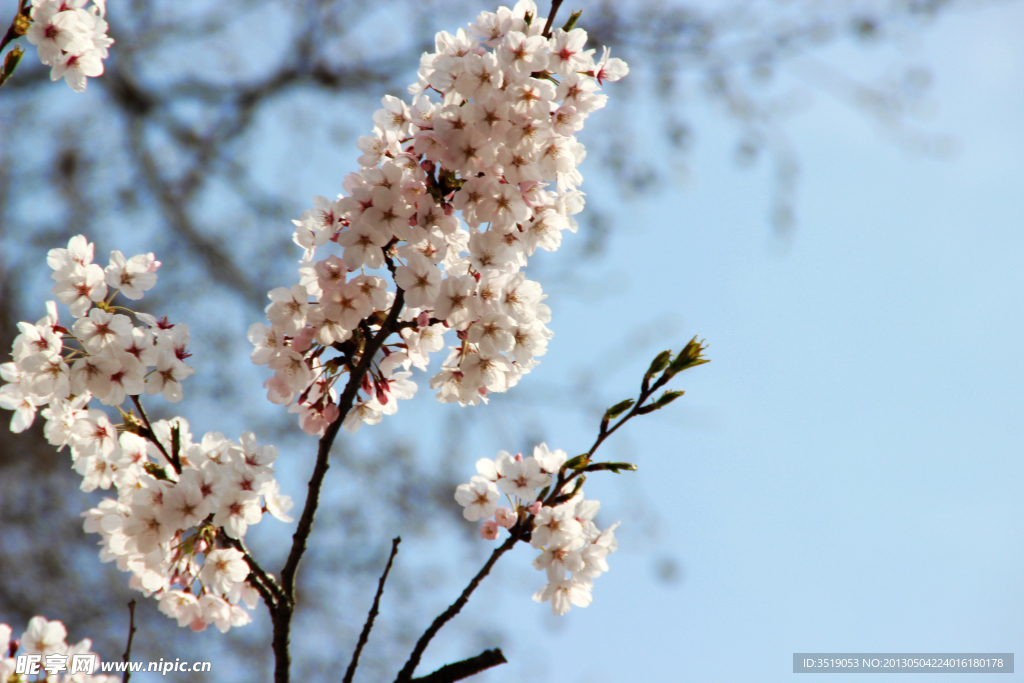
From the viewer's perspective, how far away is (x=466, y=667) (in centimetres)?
109

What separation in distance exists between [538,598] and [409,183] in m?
0.96

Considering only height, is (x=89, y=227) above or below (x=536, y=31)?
above

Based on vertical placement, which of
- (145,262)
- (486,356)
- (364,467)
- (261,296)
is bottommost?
(486,356)

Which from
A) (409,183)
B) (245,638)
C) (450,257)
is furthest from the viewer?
(245,638)

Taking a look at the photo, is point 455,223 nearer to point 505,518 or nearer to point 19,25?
point 505,518

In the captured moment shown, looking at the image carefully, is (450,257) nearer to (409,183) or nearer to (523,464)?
(409,183)

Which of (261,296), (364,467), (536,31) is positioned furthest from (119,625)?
(536,31)

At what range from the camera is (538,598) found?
5.06 ft

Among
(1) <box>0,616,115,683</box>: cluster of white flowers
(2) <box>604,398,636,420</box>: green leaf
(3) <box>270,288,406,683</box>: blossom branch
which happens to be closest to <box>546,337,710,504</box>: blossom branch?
(2) <box>604,398,636,420</box>: green leaf

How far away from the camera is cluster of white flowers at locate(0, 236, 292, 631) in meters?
1.23

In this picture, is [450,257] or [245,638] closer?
[450,257]

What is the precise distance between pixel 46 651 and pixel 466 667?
109 centimetres

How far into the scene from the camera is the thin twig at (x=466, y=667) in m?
1.06

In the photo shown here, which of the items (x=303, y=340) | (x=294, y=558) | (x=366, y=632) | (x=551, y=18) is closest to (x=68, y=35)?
(x=303, y=340)
